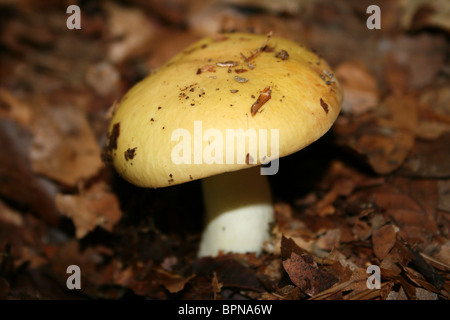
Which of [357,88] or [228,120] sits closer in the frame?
[228,120]

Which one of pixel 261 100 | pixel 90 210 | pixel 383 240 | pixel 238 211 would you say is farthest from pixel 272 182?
pixel 90 210

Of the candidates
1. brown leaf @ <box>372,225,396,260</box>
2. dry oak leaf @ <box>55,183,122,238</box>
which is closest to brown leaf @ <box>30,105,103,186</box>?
dry oak leaf @ <box>55,183,122,238</box>

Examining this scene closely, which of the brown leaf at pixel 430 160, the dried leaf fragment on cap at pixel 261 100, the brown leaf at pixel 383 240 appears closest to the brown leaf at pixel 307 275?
the brown leaf at pixel 383 240

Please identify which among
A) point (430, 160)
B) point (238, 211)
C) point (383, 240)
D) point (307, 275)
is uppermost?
point (430, 160)

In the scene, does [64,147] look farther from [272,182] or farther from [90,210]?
[272,182]

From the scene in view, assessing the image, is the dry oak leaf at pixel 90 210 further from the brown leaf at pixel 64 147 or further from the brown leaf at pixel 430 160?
the brown leaf at pixel 430 160

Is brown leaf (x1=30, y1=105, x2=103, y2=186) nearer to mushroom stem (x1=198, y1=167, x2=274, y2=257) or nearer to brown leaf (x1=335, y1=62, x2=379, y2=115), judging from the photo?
mushroom stem (x1=198, y1=167, x2=274, y2=257)
